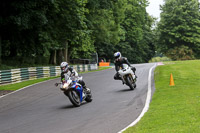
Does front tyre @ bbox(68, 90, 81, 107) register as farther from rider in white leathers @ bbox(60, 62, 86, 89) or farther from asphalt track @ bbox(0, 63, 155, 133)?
rider in white leathers @ bbox(60, 62, 86, 89)

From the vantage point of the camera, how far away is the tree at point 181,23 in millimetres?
65938

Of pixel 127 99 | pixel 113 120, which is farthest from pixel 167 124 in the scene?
pixel 127 99

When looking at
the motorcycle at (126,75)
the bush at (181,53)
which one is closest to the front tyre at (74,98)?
the motorcycle at (126,75)

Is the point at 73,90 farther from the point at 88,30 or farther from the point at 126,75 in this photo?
the point at 88,30

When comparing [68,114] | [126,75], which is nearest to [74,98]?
[68,114]

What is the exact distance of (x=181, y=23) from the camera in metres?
67.0

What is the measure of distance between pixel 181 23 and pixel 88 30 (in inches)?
1339

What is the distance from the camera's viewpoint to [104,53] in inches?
2714

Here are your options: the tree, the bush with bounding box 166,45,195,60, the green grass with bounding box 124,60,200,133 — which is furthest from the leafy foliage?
the bush with bounding box 166,45,195,60

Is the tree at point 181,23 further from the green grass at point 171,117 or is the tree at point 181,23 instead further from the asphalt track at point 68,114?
the green grass at point 171,117

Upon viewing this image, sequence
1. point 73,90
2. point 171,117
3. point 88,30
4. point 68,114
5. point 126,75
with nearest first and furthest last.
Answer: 1. point 171,117
2. point 68,114
3. point 73,90
4. point 126,75
5. point 88,30

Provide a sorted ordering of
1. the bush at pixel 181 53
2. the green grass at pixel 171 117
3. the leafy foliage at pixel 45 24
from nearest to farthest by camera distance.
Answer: the green grass at pixel 171 117 < the leafy foliage at pixel 45 24 < the bush at pixel 181 53

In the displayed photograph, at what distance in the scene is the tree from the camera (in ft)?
216

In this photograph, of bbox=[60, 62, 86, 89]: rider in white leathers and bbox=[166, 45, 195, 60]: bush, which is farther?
bbox=[166, 45, 195, 60]: bush
